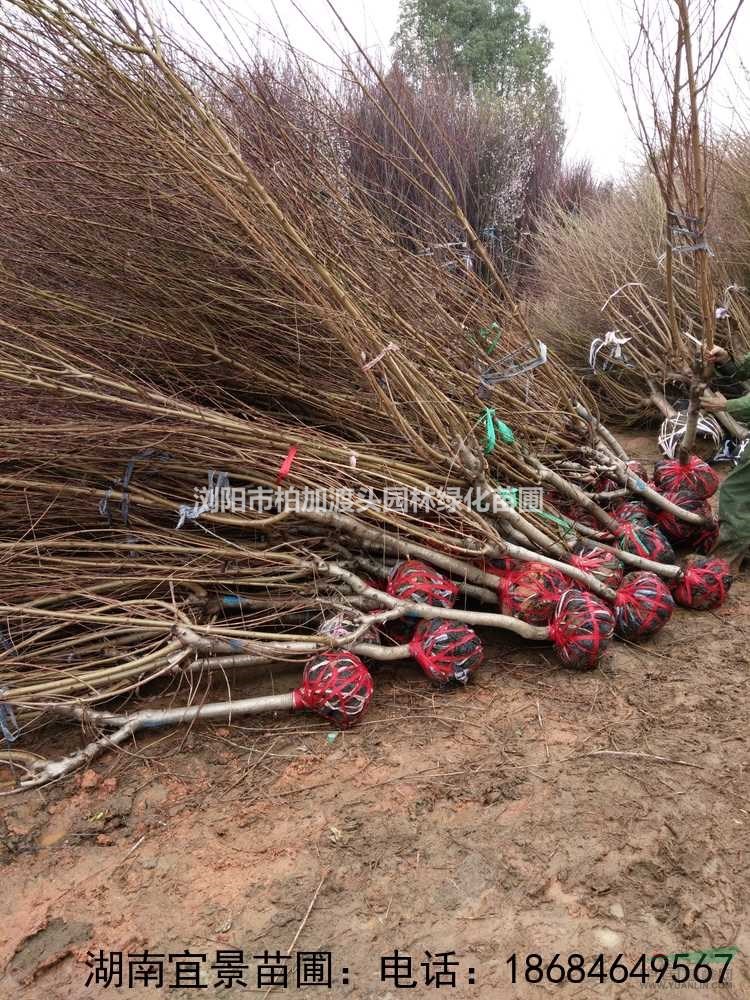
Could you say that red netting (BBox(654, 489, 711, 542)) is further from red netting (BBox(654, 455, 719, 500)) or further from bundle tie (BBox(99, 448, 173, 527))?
bundle tie (BBox(99, 448, 173, 527))

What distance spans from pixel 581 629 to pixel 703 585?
67cm

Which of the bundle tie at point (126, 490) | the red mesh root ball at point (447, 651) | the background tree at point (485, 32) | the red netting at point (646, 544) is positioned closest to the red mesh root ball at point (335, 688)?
the red mesh root ball at point (447, 651)

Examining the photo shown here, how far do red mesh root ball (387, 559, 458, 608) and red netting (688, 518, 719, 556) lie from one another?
1.29m

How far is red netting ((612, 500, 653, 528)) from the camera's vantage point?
112 inches

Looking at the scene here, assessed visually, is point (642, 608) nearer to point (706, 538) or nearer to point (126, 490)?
point (706, 538)

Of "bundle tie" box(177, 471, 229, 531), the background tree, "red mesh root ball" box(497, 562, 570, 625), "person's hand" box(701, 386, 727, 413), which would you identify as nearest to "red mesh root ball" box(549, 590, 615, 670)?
"red mesh root ball" box(497, 562, 570, 625)

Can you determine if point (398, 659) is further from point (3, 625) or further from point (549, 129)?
point (549, 129)

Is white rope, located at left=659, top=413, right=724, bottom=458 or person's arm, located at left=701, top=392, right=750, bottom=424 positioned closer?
person's arm, located at left=701, top=392, right=750, bottom=424

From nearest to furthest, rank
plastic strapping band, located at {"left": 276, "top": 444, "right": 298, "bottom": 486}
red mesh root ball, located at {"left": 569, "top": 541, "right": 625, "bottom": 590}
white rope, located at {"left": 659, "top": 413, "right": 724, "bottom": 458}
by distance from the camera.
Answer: plastic strapping band, located at {"left": 276, "top": 444, "right": 298, "bottom": 486}
red mesh root ball, located at {"left": 569, "top": 541, "right": 625, "bottom": 590}
white rope, located at {"left": 659, "top": 413, "right": 724, "bottom": 458}

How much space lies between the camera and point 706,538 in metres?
2.96

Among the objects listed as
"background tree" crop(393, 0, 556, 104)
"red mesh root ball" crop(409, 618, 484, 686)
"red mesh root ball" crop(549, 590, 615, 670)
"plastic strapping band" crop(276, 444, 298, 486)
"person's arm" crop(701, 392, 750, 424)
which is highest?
"background tree" crop(393, 0, 556, 104)

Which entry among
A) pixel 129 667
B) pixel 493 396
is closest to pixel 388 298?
pixel 493 396

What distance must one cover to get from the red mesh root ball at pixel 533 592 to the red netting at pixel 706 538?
3.13ft

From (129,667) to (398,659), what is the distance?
862mm
